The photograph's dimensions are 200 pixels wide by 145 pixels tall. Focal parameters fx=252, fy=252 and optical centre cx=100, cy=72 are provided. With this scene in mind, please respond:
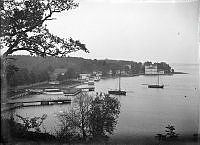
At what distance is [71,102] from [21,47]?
0.56 meters

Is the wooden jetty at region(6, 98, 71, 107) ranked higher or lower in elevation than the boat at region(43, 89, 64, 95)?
lower

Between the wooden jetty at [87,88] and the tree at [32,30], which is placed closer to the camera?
the tree at [32,30]

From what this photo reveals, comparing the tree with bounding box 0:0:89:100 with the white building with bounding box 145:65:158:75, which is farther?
the white building with bounding box 145:65:158:75

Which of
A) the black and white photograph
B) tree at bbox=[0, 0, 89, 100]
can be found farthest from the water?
tree at bbox=[0, 0, 89, 100]

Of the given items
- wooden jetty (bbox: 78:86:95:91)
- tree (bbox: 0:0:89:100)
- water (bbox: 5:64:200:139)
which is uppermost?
tree (bbox: 0:0:89:100)

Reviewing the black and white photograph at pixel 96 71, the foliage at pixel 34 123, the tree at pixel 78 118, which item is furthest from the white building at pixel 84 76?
the foliage at pixel 34 123

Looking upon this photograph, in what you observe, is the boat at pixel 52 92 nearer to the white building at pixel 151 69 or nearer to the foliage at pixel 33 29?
the foliage at pixel 33 29

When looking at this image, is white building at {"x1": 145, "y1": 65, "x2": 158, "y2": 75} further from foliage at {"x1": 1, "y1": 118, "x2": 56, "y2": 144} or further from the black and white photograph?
foliage at {"x1": 1, "y1": 118, "x2": 56, "y2": 144}

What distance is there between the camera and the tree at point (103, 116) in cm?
191

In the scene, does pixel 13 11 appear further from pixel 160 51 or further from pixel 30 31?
pixel 160 51

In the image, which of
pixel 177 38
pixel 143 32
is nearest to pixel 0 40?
pixel 143 32

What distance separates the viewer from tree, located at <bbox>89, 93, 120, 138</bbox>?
1912 millimetres

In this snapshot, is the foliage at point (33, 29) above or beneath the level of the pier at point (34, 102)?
above

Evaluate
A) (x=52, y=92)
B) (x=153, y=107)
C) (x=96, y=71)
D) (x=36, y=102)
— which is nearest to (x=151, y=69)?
(x=153, y=107)
